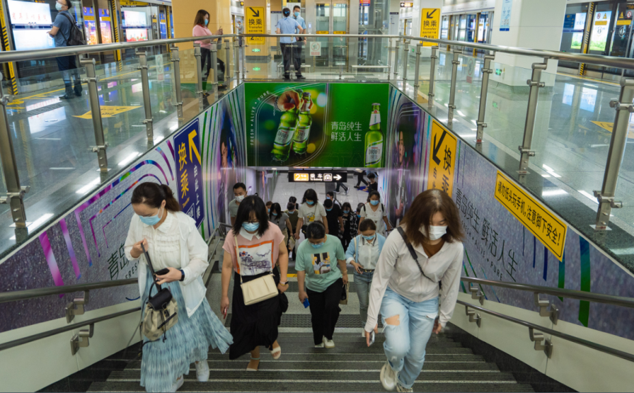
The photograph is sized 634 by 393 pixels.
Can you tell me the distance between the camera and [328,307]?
12.9 feet

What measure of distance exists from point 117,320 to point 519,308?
287 cm

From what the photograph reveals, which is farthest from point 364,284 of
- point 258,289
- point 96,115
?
point 96,115

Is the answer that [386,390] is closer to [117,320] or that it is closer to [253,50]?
[117,320]

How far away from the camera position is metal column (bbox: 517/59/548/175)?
11.7ft

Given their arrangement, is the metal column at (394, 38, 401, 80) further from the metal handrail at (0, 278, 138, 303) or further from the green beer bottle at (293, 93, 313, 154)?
the metal handrail at (0, 278, 138, 303)

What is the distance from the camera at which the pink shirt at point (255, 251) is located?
3246mm

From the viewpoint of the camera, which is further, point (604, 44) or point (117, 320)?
point (604, 44)

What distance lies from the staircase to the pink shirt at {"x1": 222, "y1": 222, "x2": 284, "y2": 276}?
0.73 meters

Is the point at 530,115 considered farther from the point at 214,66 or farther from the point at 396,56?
the point at 396,56

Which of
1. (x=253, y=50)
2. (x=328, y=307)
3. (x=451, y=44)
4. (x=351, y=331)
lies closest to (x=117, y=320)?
(x=328, y=307)

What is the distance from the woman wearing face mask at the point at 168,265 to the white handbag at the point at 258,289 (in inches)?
17.7

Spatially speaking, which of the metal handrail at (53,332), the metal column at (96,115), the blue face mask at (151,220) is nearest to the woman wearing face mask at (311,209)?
the metal column at (96,115)

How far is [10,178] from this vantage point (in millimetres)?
2482

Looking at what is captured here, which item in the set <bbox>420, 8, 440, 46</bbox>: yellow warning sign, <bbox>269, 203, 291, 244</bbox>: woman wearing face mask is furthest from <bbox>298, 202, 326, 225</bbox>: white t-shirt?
<bbox>420, 8, 440, 46</bbox>: yellow warning sign
